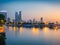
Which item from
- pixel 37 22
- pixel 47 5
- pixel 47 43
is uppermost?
pixel 47 5

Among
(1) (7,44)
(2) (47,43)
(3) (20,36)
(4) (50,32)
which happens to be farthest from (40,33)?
(1) (7,44)

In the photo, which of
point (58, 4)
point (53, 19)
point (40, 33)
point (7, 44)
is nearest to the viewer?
point (7, 44)

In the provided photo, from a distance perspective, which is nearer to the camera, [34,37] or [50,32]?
[34,37]

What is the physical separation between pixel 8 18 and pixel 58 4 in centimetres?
162

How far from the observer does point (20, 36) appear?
6.17 metres

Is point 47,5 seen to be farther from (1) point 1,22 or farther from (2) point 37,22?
(1) point 1,22

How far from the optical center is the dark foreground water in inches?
216

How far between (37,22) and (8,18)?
1.00 m

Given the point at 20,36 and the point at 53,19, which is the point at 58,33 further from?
the point at 20,36

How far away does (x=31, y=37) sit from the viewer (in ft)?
20.6

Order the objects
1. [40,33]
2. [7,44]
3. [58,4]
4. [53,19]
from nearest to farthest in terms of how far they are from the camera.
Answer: [7,44] < [58,4] < [53,19] < [40,33]

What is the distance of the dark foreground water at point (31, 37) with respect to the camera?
5493 millimetres

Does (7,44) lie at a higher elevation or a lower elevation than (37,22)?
lower

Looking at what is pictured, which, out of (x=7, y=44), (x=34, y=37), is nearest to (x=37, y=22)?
(x=34, y=37)
